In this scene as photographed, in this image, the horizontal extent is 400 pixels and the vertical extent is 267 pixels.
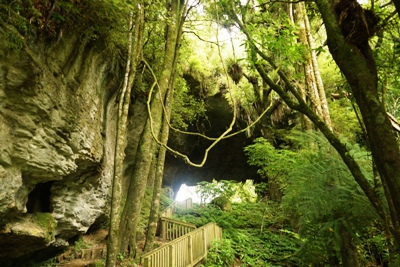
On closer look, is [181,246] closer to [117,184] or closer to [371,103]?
[117,184]

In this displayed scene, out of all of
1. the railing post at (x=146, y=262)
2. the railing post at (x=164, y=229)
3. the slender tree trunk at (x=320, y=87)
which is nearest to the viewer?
the railing post at (x=146, y=262)

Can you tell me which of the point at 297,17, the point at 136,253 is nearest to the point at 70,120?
the point at 136,253

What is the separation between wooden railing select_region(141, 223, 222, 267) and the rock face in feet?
7.70

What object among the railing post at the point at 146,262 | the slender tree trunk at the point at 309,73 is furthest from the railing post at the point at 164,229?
the slender tree trunk at the point at 309,73

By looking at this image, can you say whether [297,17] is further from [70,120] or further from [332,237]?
[70,120]

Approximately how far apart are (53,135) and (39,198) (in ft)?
7.25

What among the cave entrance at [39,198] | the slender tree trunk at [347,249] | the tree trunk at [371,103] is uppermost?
the tree trunk at [371,103]

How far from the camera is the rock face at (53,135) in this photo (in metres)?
3.99

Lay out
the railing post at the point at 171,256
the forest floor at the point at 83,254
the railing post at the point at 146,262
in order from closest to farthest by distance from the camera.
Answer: the railing post at the point at 146,262 < the railing post at the point at 171,256 < the forest floor at the point at 83,254

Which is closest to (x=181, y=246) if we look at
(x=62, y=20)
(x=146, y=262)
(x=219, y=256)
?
(x=146, y=262)

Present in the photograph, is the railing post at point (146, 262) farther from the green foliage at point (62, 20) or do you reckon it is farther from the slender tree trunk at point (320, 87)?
the slender tree trunk at point (320, 87)

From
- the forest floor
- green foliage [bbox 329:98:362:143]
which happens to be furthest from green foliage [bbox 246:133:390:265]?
green foliage [bbox 329:98:362:143]

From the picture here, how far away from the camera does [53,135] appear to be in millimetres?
4793

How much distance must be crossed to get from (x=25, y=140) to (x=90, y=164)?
2.28m
